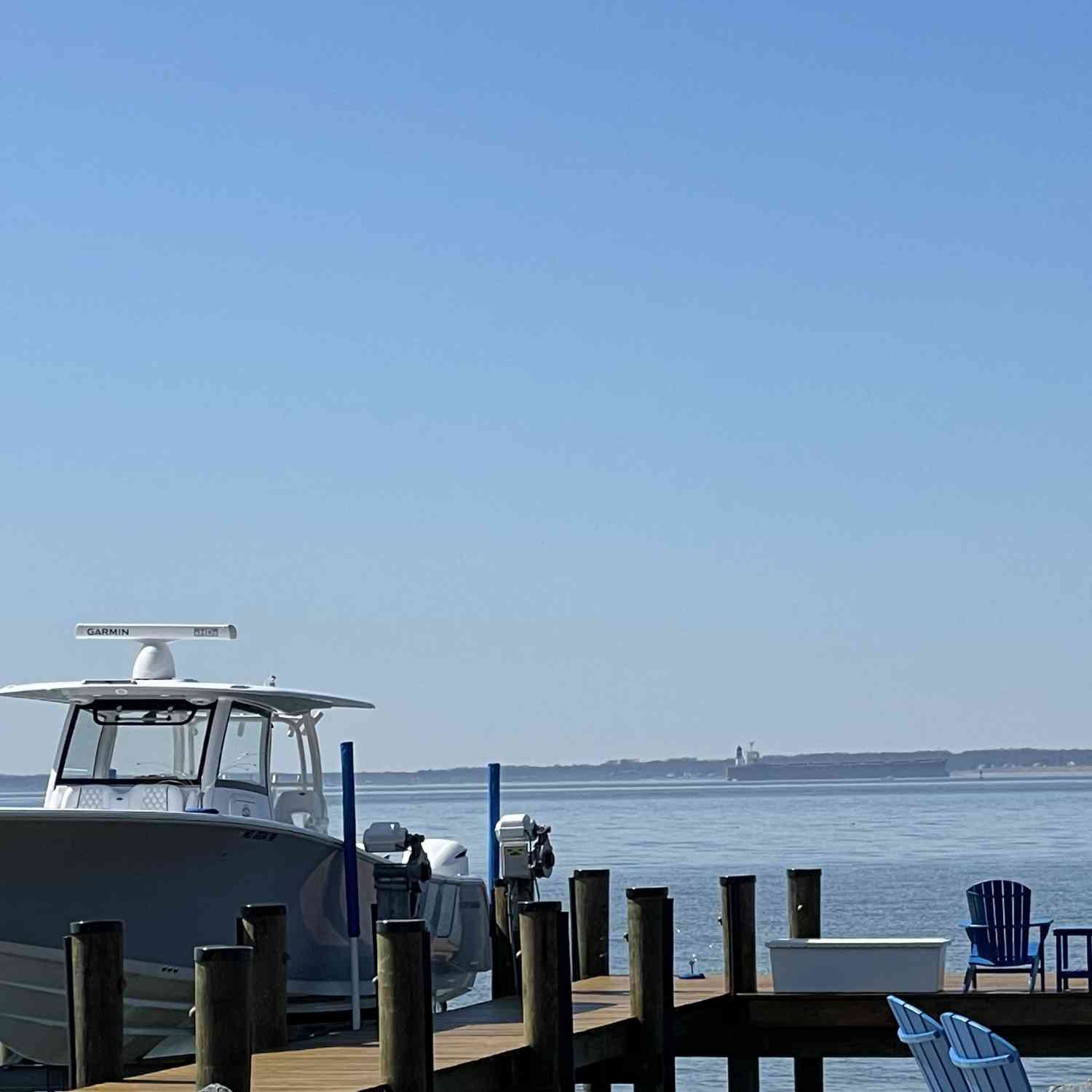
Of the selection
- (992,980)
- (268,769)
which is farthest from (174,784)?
(992,980)

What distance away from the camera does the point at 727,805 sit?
15450 centimetres

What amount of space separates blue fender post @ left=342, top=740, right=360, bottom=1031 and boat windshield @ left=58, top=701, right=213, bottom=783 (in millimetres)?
1404

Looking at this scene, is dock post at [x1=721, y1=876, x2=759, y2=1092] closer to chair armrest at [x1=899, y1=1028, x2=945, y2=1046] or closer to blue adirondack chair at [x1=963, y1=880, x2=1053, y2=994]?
blue adirondack chair at [x1=963, y1=880, x2=1053, y2=994]

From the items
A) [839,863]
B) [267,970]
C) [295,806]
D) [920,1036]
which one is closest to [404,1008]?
[267,970]

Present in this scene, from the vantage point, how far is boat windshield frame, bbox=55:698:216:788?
1494 centimetres

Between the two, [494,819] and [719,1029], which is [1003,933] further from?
[494,819]

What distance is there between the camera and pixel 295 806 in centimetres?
1602

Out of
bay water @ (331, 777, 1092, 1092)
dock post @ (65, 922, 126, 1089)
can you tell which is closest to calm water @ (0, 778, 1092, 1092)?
bay water @ (331, 777, 1092, 1092)

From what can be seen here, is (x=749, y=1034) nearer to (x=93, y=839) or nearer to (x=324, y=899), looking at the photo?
(x=324, y=899)

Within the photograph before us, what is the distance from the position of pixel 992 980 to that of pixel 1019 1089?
537cm

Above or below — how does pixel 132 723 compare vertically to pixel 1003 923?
above

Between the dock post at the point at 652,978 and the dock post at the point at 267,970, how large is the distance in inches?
97.0

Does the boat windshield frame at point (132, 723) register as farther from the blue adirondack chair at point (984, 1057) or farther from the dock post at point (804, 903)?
the blue adirondack chair at point (984, 1057)

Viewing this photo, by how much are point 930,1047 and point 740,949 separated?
15.5 feet
